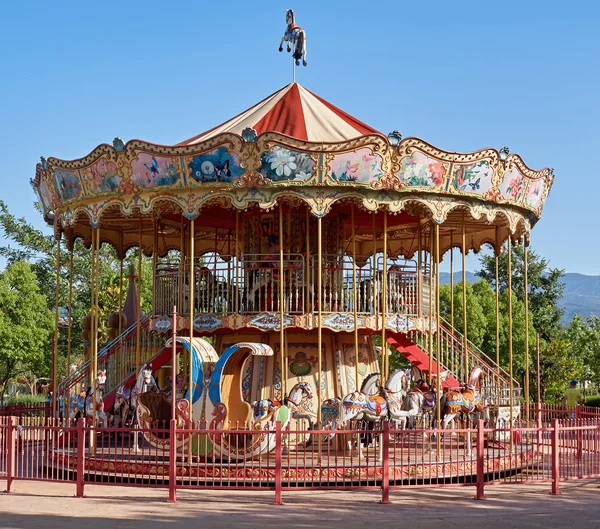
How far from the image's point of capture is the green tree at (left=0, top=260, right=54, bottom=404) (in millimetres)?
40469

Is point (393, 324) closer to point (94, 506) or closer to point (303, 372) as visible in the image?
point (303, 372)

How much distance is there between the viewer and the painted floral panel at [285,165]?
1697cm

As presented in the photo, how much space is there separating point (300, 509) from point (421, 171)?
706 centimetres

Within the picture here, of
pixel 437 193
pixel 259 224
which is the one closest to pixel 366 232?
pixel 259 224

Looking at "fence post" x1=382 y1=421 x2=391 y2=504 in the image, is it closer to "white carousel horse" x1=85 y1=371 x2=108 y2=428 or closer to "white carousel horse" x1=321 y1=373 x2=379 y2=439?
"white carousel horse" x1=321 y1=373 x2=379 y2=439

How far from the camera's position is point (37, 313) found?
42031mm

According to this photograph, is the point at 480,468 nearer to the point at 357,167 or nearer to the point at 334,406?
the point at 334,406

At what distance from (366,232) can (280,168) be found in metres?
7.64

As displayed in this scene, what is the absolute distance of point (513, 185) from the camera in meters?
18.9

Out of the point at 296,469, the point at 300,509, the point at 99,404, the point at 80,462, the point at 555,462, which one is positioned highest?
the point at 99,404

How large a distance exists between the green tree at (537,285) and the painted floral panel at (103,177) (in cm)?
3409

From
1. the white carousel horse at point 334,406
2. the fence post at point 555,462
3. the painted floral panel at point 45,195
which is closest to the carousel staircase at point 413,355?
the white carousel horse at point 334,406

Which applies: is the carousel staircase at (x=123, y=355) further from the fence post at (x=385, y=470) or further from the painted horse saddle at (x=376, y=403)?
the fence post at (x=385, y=470)

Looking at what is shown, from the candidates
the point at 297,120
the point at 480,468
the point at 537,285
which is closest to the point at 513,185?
the point at 297,120
